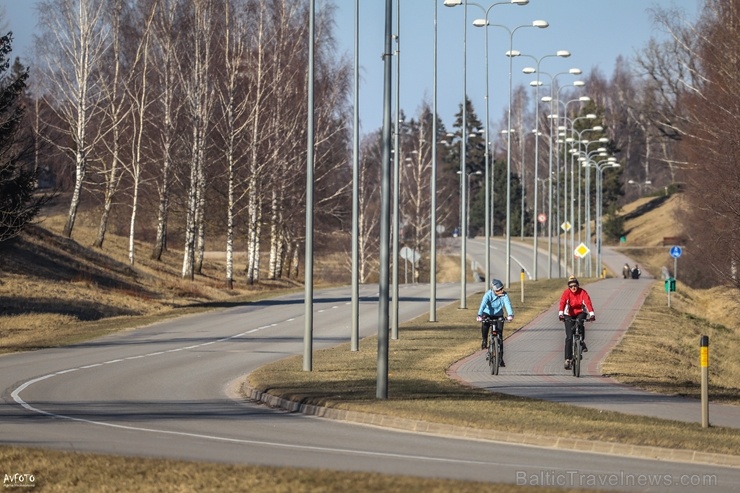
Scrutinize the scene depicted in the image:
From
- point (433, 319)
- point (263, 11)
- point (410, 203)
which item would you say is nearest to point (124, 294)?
point (433, 319)

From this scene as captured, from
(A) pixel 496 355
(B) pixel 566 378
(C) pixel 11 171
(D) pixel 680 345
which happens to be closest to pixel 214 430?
(A) pixel 496 355

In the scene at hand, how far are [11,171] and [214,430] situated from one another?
73.4 ft

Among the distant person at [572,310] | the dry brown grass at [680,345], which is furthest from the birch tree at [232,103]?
the distant person at [572,310]

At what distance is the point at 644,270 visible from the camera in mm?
105688

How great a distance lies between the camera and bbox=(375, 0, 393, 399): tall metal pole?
18.9 meters

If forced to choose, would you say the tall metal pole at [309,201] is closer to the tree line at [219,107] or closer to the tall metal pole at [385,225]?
the tall metal pole at [385,225]

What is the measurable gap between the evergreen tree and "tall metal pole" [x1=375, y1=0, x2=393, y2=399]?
1927cm

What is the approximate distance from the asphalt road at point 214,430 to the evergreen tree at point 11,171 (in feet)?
18.6

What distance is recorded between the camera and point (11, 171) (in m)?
36.4

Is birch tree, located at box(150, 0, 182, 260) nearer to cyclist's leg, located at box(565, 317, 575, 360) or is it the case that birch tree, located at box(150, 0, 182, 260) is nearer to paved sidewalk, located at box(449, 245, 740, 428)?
paved sidewalk, located at box(449, 245, 740, 428)

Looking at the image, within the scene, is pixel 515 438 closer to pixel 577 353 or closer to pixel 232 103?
pixel 577 353

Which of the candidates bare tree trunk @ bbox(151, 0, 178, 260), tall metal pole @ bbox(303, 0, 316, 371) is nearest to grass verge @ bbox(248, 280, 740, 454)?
tall metal pole @ bbox(303, 0, 316, 371)

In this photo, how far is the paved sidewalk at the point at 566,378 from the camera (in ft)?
63.4

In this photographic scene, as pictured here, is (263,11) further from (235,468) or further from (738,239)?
(235,468)
